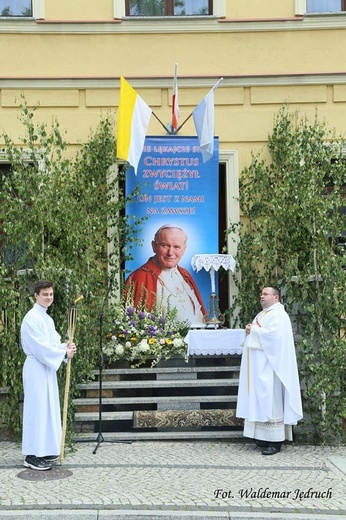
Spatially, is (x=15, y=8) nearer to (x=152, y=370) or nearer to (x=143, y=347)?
(x=143, y=347)

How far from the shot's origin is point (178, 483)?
7.04 m

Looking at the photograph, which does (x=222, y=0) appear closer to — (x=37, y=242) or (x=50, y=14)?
(x=50, y=14)

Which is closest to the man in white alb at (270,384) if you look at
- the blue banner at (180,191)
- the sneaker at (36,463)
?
the sneaker at (36,463)

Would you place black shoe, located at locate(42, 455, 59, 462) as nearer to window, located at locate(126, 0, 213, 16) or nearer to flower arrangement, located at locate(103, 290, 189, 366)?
flower arrangement, located at locate(103, 290, 189, 366)

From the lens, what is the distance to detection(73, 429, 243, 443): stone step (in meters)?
8.96

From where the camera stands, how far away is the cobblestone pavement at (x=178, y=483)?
20.7ft

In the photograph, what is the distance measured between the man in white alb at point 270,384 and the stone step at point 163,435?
18.2 inches

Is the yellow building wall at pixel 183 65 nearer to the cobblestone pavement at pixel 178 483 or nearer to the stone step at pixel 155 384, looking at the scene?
the stone step at pixel 155 384

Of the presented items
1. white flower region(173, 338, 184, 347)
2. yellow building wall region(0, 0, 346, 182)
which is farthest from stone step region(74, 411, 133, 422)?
yellow building wall region(0, 0, 346, 182)

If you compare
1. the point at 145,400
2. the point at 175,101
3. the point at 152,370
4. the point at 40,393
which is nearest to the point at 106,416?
the point at 145,400

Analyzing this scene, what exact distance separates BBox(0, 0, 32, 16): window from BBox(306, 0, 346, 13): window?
4.20m

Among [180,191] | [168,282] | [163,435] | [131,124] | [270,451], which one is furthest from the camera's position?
[180,191]

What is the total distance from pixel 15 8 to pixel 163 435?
21.9ft

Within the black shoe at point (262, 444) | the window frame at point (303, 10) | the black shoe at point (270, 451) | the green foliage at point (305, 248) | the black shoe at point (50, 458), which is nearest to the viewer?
the black shoe at point (50, 458)
